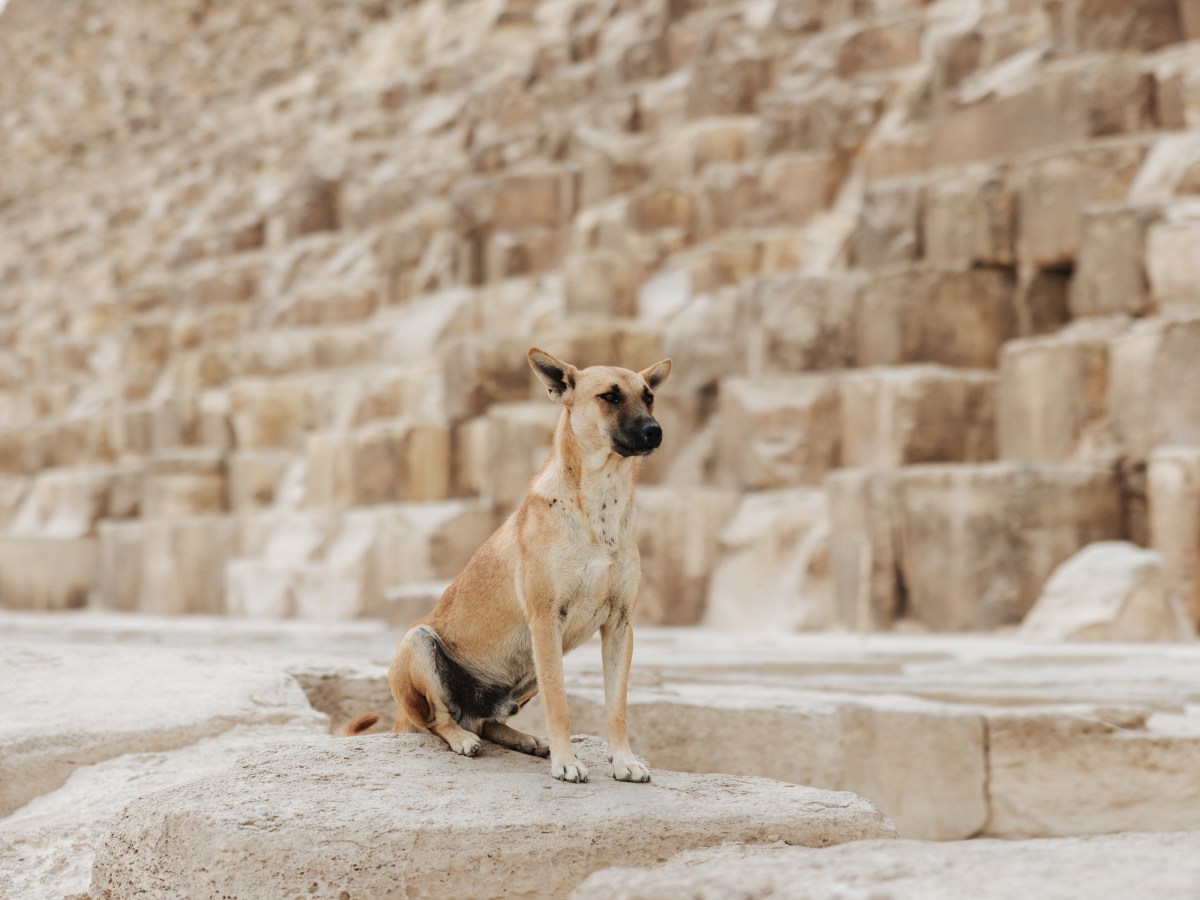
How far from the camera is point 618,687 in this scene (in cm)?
390

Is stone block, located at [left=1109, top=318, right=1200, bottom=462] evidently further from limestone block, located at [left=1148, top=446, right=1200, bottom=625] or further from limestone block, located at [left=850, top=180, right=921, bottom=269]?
limestone block, located at [left=850, top=180, right=921, bottom=269]

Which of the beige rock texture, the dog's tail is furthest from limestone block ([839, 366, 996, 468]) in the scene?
the beige rock texture

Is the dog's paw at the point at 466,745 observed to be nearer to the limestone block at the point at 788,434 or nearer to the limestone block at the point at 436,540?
the limestone block at the point at 788,434

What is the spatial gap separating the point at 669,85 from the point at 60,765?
62.6 ft

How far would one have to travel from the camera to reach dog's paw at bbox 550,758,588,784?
378cm

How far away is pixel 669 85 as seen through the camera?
2238cm

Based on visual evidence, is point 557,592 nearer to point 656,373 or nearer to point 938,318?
point 656,373

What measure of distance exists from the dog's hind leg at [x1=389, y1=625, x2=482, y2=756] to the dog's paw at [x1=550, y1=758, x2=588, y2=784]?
343 millimetres

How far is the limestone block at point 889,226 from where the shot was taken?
13.3 meters

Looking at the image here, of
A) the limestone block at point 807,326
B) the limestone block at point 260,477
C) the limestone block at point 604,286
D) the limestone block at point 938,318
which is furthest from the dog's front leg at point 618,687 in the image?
the limestone block at point 260,477

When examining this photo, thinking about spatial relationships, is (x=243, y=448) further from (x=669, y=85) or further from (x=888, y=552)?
(x=888, y=552)

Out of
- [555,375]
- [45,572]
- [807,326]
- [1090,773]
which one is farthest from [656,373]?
[45,572]

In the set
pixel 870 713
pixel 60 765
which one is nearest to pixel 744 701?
pixel 870 713

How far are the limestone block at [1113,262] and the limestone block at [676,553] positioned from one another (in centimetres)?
348
